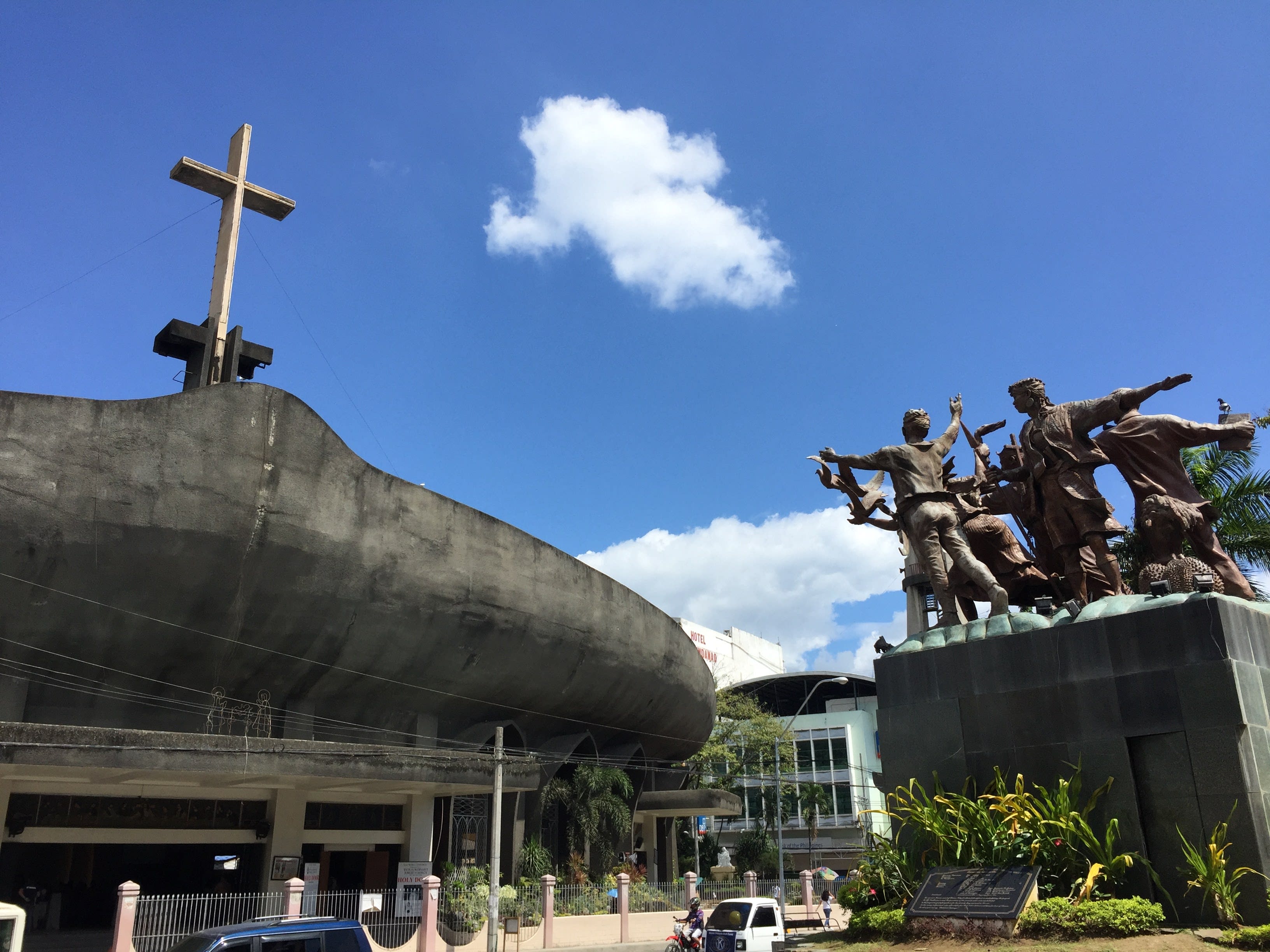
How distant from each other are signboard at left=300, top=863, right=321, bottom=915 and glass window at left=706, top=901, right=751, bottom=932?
7.68 meters

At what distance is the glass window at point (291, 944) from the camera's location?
Answer: 10.0 meters

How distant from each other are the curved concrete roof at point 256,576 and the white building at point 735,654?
52602mm

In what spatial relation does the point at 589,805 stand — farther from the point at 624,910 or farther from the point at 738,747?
the point at 738,747

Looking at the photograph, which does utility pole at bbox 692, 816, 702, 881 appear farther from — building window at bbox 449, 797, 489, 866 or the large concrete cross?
the large concrete cross

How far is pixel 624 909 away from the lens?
82.7 feet

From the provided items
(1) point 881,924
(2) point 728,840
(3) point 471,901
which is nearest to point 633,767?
(3) point 471,901

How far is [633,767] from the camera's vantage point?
3472cm

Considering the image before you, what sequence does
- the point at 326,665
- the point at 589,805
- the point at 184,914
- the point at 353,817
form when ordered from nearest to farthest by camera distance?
the point at 184,914 < the point at 326,665 < the point at 353,817 < the point at 589,805

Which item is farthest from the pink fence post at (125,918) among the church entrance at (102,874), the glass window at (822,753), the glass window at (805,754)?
the glass window at (822,753)

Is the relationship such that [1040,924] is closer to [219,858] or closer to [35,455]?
[35,455]

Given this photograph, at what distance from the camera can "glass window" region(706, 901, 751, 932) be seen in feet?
54.2

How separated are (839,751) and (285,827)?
49451 mm

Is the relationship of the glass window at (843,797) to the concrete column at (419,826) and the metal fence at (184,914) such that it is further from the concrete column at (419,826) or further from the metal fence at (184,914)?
the metal fence at (184,914)

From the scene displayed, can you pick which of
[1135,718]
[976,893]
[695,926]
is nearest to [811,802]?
[695,926]
